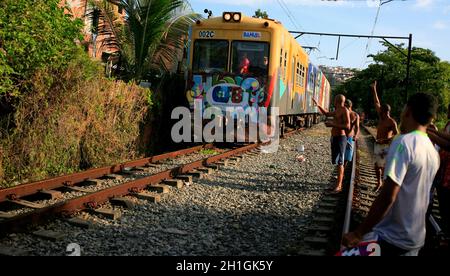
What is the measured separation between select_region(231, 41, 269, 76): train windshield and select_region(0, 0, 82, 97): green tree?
4.92 m

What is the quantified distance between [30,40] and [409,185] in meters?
5.50

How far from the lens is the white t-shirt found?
8.82 ft

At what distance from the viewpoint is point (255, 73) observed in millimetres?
11836

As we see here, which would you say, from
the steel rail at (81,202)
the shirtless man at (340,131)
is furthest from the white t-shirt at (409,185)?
the shirtless man at (340,131)

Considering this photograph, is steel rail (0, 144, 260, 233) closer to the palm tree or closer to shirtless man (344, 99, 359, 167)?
shirtless man (344, 99, 359, 167)

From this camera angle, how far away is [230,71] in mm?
11875

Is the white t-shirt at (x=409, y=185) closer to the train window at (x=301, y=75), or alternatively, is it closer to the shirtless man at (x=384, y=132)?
the shirtless man at (x=384, y=132)

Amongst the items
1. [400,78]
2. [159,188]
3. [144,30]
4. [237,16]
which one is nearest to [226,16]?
[237,16]

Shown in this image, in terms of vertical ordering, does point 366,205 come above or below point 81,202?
below

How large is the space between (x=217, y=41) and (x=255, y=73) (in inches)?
51.3

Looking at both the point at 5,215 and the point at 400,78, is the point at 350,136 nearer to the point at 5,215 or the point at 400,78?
the point at 5,215
